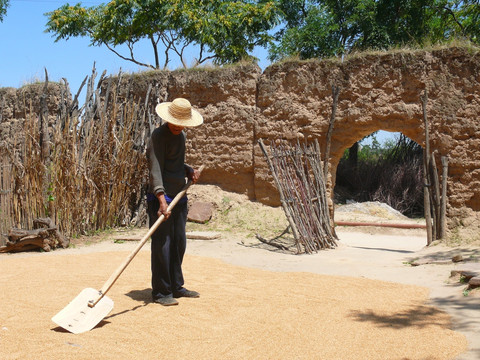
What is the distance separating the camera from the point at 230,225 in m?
8.51

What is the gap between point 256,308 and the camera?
12.6 feet

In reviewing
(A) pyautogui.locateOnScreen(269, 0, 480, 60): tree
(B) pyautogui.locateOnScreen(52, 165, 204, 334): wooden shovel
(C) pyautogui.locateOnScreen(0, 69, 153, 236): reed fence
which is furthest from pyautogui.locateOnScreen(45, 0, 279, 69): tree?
(B) pyautogui.locateOnScreen(52, 165, 204, 334): wooden shovel

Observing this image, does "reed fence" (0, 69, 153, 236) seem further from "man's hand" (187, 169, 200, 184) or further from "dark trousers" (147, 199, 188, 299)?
"dark trousers" (147, 199, 188, 299)

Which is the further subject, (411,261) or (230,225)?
(230,225)

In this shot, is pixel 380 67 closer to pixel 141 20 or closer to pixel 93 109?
pixel 93 109

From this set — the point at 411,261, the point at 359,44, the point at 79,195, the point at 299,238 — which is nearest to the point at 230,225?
the point at 299,238

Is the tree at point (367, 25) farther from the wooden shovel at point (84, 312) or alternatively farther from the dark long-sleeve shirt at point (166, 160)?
the wooden shovel at point (84, 312)

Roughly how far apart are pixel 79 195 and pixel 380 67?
4980 millimetres

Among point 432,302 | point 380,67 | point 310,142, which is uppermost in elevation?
point 380,67

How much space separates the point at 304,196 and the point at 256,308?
3.63m

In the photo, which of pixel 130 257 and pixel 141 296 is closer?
pixel 130 257

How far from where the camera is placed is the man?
13.1ft

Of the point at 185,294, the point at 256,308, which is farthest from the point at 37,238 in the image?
the point at 256,308

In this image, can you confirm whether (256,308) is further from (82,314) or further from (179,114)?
(179,114)
